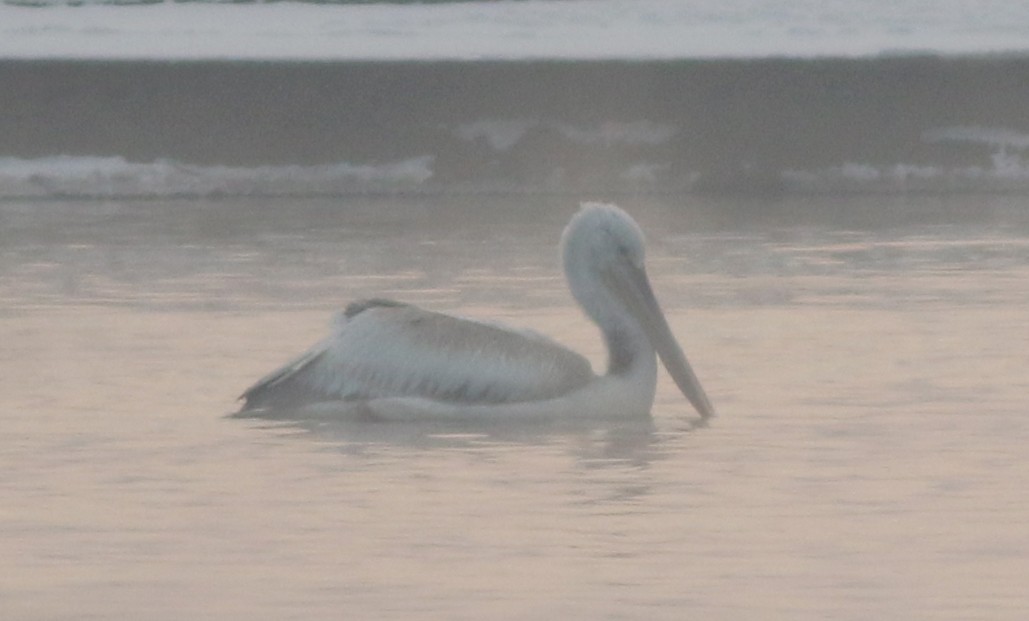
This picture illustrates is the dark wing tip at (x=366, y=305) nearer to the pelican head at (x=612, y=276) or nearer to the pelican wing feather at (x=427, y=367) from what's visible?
the pelican wing feather at (x=427, y=367)

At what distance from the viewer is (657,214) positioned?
16547 mm

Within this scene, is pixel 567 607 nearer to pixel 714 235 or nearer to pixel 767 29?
pixel 714 235

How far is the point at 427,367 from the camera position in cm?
848

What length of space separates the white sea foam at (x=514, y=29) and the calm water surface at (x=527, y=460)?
5.34 metres

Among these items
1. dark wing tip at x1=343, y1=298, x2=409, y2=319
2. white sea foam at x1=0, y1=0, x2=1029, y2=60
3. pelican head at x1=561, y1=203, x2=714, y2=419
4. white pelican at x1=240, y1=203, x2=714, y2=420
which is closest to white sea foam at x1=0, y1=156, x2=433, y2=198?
white sea foam at x1=0, y1=0, x2=1029, y2=60

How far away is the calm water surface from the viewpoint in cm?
586

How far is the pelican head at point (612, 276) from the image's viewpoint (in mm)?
8820

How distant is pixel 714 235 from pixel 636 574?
29.8 ft

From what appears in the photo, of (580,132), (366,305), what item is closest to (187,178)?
(580,132)

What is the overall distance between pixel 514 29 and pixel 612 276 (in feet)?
36.6

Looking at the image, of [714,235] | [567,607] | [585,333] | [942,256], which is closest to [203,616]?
[567,607]

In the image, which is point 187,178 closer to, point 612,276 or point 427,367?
point 612,276

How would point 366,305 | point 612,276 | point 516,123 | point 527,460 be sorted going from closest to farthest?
1. point 527,460
2. point 366,305
3. point 612,276
4. point 516,123

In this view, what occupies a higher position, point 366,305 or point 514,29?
point 514,29
